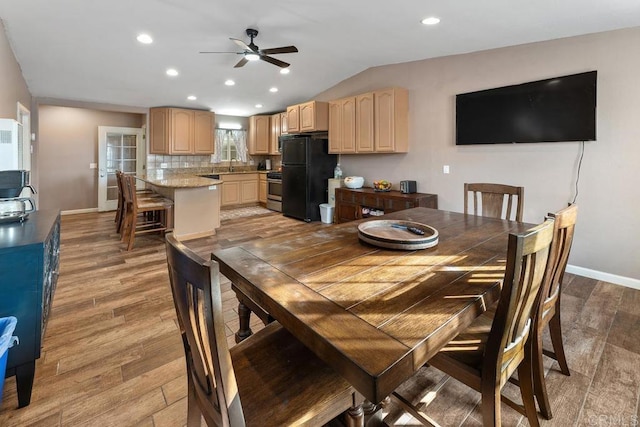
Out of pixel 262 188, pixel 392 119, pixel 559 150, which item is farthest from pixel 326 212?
pixel 559 150

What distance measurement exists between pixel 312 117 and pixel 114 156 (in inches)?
180

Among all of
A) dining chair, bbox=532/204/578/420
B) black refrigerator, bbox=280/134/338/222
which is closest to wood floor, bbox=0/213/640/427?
dining chair, bbox=532/204/578/420

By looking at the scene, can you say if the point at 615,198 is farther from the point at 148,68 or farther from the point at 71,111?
the point at 71,111

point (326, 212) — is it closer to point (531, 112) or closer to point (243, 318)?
point (531, 112)

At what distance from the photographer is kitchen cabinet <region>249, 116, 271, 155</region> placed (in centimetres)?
790

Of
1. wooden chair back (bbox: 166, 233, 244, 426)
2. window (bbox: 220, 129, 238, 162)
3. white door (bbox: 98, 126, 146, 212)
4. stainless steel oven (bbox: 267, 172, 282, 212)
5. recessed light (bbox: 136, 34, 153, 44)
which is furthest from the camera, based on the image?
window (bbox: 220, 129, 238, 162)

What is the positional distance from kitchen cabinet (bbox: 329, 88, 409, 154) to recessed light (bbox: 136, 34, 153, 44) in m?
2.98

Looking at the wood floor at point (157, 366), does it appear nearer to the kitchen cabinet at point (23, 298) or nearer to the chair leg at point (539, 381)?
the chair leg at point (539, 381)

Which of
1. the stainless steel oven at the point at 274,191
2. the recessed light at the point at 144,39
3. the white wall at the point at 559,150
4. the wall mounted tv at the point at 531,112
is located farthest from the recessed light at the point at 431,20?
the stainless steel oven at the point at 274,191

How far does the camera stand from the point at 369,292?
1.17 metres

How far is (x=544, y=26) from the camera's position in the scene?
3.11m

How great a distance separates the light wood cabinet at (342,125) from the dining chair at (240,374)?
4572 mm

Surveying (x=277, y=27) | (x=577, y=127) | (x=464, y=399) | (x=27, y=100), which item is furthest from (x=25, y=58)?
(x=577, y=127)

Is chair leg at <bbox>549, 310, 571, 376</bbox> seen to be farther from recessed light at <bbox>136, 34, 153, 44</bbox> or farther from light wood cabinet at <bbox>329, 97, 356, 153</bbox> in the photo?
recessed light at <bbox>136, 34, 153, 44</bbox>
